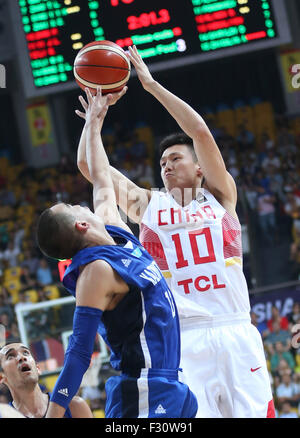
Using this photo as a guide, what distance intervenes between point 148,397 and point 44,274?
8.77m

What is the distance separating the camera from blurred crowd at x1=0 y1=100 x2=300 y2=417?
8859 mm

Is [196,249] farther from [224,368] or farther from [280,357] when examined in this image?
[280,357]

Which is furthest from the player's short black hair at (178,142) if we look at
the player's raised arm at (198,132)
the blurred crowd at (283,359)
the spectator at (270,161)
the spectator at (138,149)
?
the spectator at (138,149)

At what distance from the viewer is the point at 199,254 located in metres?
4.13

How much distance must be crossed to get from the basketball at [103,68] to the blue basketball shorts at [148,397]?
1974 mm

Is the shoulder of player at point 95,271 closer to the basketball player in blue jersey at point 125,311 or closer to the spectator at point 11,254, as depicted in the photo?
the basketball player in blue jersey at point 125,311

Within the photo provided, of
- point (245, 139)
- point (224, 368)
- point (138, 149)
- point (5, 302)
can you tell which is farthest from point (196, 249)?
point (138, 149)

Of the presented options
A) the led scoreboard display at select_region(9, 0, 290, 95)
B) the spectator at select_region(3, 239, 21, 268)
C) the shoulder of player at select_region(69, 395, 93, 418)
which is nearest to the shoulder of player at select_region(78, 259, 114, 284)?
the shoulder of player at select_region(69, 395, 93, 418)

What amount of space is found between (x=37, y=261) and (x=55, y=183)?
2.60 metres

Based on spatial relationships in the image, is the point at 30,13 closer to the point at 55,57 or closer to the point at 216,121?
the point at 55,57

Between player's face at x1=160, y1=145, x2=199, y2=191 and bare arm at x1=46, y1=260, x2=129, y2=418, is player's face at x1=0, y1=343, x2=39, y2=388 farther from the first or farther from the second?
bare arm at x1=46, y1=260, x2=129, y2=418

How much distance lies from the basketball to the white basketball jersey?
781 mm

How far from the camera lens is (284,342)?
29.9 ft

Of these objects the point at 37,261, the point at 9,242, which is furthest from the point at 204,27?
the point at 9,242
